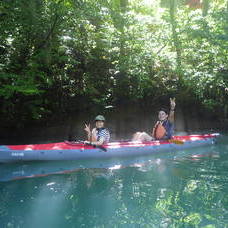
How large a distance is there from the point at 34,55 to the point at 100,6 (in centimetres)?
262

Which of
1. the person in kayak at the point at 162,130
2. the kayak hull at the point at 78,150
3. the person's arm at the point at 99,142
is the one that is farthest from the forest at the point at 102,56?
the person in kayak at the point at 162,130

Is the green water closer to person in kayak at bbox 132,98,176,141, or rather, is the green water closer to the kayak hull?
the kayak hull

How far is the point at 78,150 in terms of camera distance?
22.6 ft

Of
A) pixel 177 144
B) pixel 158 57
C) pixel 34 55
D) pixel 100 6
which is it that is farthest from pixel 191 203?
pixel 158 57

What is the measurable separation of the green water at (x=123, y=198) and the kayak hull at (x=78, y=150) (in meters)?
0.70

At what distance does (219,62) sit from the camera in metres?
10.4

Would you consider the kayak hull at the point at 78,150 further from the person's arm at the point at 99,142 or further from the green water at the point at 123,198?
the green water at the point at 123,198

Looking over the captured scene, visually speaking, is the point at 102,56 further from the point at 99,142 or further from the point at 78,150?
the point at 78,150

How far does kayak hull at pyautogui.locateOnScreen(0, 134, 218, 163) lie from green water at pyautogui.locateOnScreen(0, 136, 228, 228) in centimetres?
70

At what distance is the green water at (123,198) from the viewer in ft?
11.4

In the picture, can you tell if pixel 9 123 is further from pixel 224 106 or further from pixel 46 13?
pixel 224 106

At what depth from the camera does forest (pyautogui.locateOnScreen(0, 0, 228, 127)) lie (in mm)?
7926

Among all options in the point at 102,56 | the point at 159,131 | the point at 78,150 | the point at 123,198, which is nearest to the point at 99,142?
the point at 78,150

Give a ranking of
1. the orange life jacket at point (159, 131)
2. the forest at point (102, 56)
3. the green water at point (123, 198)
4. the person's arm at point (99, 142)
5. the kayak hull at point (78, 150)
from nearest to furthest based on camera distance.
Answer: the green water at point (123, 198) → the kayak hull at point (78, 150) → the person's arm at point (99, 142) → the forest at point (102, 56) → the orange life jacket at point (159, 131)
